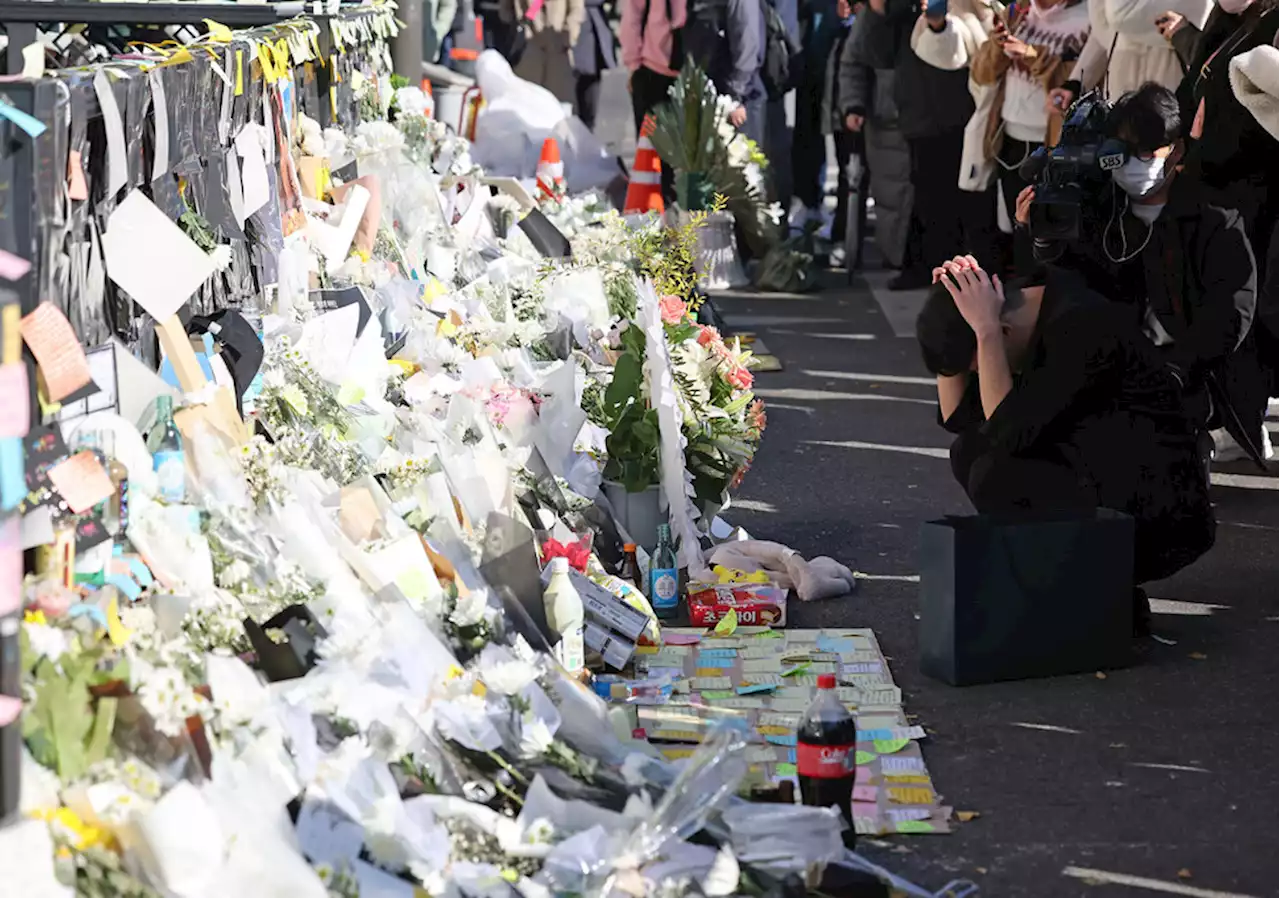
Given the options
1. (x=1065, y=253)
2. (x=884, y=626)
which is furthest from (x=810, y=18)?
(x=884, y=626)

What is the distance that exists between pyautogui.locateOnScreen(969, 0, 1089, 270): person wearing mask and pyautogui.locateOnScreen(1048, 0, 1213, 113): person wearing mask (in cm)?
47

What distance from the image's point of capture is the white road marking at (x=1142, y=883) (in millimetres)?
3691

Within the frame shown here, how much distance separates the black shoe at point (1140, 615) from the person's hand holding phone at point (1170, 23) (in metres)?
2.89

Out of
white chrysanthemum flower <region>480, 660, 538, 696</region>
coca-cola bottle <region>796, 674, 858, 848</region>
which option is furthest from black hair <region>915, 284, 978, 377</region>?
white chrysanthemum flower <region>480, 660, 538, 696</region>

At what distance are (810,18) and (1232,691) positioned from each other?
8.54 metres

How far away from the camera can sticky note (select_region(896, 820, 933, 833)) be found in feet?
12.9

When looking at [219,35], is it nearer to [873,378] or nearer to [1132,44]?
[1132,44]

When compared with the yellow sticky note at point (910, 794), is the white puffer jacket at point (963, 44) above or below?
above

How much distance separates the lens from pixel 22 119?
294 centimetres

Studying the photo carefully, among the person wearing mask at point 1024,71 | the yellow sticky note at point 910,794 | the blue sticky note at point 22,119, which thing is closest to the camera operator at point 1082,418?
the yellow sticky note at point 910,794

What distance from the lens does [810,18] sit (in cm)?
1266

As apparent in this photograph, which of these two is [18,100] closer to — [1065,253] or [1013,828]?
[1013,828]

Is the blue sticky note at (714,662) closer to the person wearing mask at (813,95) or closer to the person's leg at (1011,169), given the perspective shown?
the person's leg at (1011,169)

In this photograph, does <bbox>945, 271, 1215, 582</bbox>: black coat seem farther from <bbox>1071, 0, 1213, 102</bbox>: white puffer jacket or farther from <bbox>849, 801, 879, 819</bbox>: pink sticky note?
<bbox>1071, 0, 1213, 102</bbox>: white puffer jacket
